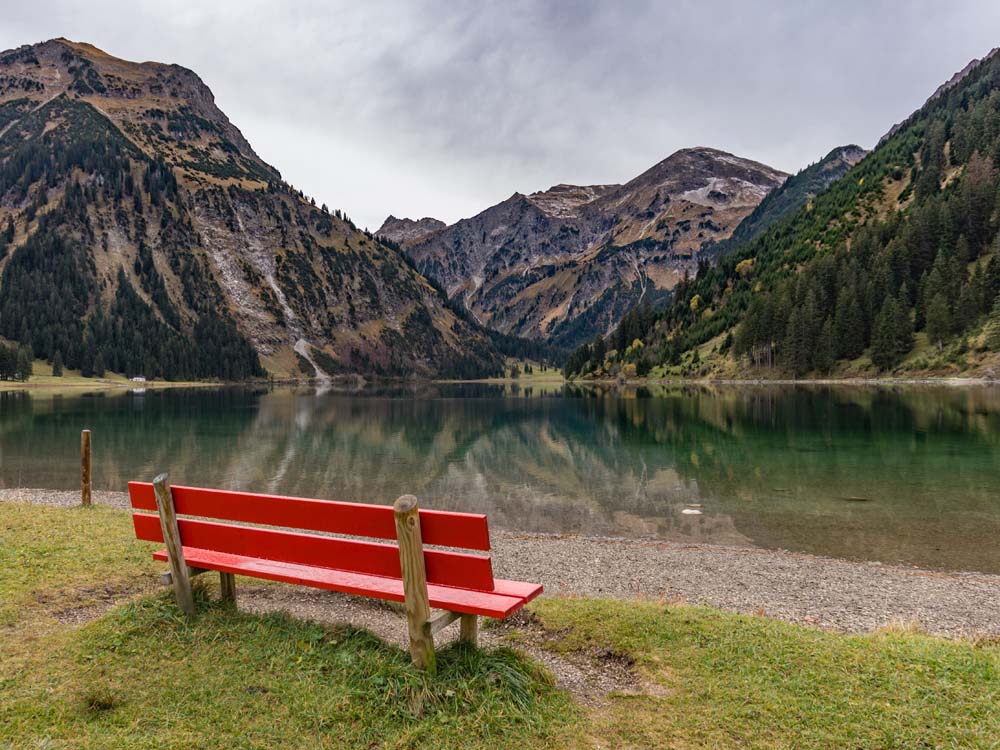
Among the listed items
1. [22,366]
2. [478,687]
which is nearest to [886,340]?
[478,687]

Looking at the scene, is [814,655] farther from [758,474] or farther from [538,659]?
[758,474]

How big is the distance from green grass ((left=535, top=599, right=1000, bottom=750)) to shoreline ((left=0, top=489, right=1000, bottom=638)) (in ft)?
9.34

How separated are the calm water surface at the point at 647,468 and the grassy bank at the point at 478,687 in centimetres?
1288

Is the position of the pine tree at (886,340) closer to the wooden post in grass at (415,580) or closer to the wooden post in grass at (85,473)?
the wooden post in grass at (85,473)

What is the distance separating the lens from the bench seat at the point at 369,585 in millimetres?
6547

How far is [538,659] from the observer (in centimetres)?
801

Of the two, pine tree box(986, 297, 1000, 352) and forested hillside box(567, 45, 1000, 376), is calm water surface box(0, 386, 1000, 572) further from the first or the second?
forested hillside box(567, 45, 1000, 376)

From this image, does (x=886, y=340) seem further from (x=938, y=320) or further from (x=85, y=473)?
(x=85, y=473)

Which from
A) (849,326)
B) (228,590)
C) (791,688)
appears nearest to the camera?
(791,688)

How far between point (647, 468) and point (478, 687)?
30.4 meters

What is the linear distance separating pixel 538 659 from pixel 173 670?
15.1ft

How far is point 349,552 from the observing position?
7.15 meters

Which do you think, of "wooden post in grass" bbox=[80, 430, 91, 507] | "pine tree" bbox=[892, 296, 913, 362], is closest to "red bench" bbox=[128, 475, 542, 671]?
"wooden post in grass" bbox=[80, 430, 91, 507]

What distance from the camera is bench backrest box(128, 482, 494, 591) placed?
630 cm
